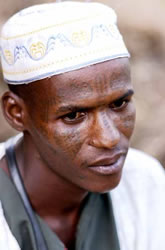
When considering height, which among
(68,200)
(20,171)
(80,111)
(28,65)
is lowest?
(68,200)

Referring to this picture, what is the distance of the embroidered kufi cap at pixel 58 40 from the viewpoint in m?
1.96

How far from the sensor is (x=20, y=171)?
224 cm

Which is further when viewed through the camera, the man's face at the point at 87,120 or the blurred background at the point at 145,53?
the blurred background at the point at 145,53

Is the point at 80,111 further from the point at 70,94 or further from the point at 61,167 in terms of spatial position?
the point at 61,167

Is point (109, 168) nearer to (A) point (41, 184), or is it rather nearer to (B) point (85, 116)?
(B) point (85, 116)

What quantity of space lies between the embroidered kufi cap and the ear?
84mm

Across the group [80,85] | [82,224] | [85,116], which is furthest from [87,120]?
[82,224]

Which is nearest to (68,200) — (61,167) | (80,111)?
(61,167)

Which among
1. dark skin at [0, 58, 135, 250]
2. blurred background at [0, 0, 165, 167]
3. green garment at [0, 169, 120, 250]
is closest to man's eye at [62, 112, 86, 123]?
dark skin at [0, 58, 135, 250]

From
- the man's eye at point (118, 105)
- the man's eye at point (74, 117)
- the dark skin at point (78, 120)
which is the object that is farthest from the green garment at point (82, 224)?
the man's eye at point (118, 105)

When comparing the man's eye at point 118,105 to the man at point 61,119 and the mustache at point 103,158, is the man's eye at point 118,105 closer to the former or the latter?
the man at point 61,119

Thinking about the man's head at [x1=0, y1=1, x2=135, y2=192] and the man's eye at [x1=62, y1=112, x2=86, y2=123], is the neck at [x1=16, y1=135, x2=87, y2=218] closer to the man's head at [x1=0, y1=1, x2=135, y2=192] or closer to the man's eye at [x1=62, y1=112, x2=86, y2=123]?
the man's head at [x1=0, y1=1, x2=135, y2=192]

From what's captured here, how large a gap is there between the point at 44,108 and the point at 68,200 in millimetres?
489

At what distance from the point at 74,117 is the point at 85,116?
0.04m
